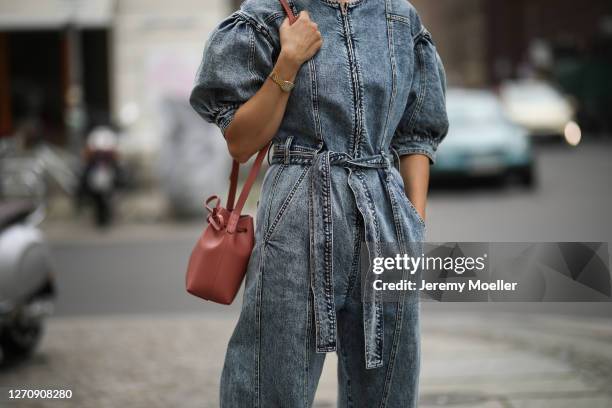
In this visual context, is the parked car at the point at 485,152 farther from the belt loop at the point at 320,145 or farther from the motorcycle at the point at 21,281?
the belt loop at the point at 320,145

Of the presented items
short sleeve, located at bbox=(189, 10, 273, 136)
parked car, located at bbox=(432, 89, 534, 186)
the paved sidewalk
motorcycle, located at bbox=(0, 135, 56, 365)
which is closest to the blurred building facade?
parked car, located at bbox=(432, 89, 534, 186)

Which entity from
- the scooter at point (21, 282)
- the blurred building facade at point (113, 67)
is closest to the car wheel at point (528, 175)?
the blurred building facade at point (113, 67)

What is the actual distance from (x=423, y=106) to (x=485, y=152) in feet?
43.9

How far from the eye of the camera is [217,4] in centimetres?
1741

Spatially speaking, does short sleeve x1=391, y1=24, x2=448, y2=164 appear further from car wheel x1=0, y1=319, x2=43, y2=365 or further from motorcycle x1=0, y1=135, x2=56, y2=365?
car wheel x1=0, y1=319, x2=43, y2=365

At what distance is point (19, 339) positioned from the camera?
5.96m

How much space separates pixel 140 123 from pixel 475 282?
49.5ft

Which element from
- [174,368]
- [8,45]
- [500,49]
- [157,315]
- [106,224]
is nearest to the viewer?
[174,368]

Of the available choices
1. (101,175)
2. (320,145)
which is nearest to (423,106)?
(320,145)

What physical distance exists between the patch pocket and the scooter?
130 inches

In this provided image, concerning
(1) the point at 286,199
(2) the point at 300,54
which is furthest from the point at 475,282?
(2) the point at 300,54

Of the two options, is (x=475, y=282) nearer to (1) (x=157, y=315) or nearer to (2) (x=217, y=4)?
(1) (x=157, y=315)

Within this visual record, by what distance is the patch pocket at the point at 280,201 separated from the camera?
2480mm

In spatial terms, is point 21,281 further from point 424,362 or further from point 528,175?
point 528,175
